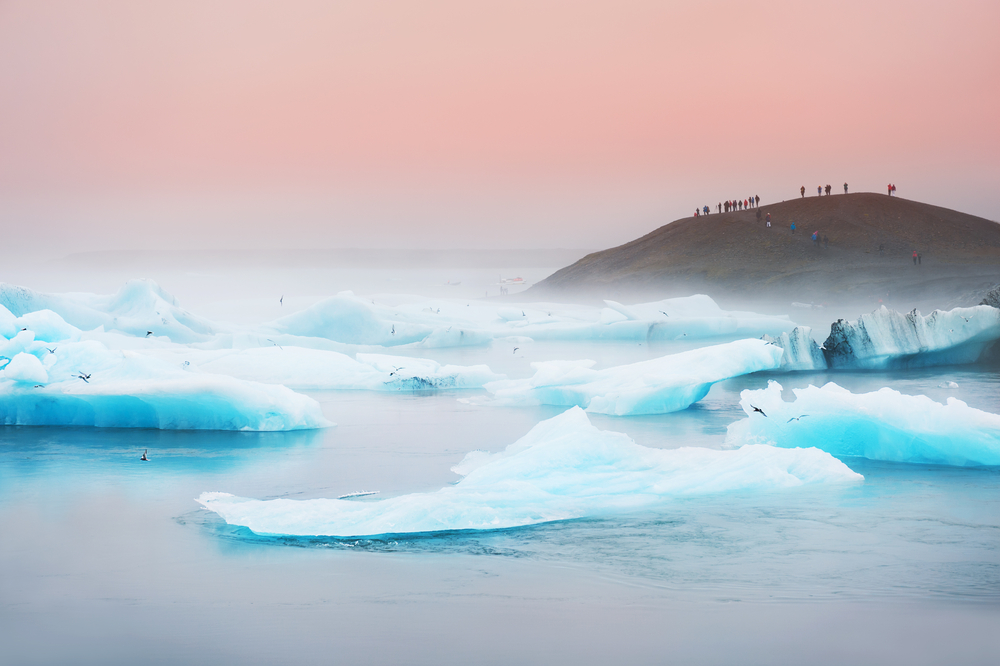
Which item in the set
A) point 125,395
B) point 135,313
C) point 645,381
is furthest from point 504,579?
point 135,313

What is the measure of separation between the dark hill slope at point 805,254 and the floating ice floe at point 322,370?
2826 centimetres

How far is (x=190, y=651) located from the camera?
449cm

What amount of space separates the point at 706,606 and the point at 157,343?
46.8ft

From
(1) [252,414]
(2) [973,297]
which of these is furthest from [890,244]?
(1) [252,414]

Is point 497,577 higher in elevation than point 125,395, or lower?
lower

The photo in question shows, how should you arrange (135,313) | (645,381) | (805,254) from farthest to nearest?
(805,254) → (135,313) → (645,381)

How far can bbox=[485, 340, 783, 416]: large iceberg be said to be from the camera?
1176 centimetres

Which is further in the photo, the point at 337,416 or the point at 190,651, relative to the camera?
the point at 337,416

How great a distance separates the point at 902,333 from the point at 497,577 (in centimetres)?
1272

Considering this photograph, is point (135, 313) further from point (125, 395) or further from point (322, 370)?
point (125, 395)

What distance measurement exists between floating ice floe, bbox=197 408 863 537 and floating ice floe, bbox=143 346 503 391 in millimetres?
6152

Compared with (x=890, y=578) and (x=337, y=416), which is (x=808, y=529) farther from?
(x=337, y=416)

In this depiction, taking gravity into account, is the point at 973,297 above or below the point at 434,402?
above

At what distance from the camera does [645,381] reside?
11.9 meters
